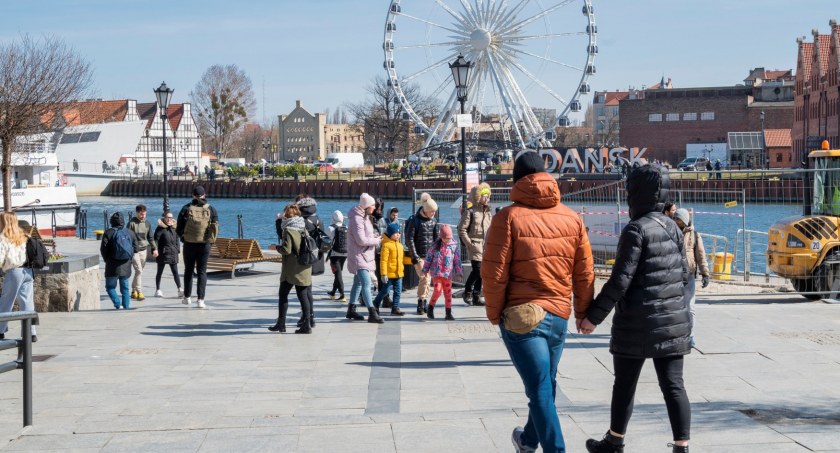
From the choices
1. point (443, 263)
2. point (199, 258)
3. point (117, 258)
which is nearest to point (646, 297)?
point (443, 263)

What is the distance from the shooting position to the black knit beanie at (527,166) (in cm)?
586

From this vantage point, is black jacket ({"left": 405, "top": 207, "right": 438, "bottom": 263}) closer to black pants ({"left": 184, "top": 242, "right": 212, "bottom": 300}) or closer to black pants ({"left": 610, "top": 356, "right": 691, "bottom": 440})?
black pants ({"left": 184, "top": 242, "right": 212, "bottom": 300})

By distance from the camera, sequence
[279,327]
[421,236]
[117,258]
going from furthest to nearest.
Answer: [117,258] → [421,236] → [279,327]

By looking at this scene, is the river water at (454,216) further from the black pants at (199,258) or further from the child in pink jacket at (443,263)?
the child in pink jacket at (443,263)

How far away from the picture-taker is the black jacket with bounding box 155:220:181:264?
16906mm

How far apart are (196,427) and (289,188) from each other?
88.3 m

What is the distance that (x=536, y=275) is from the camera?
5.73 metres

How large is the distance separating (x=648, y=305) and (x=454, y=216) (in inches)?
594

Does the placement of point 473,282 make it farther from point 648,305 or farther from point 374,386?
point 648,305

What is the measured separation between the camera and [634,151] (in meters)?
78.0

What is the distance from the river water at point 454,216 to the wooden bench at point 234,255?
12.3ft

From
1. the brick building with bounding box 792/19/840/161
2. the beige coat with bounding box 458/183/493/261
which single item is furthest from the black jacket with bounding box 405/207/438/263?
the brick building with bounding box 792/19/840/161

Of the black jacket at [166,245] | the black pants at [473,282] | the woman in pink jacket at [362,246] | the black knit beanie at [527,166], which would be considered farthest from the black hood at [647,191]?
the black jacket at [166,245]

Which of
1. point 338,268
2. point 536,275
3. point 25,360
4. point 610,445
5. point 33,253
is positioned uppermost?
point 536,275
